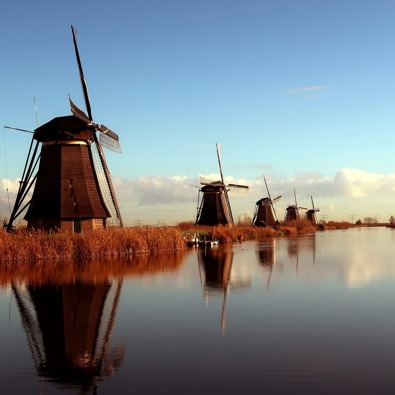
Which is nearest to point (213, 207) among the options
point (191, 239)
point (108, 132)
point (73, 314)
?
point (191, 239)

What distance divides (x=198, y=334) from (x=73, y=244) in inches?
617

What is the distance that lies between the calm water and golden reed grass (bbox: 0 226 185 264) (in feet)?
18.8

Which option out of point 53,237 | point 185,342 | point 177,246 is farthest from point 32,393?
point 177,246

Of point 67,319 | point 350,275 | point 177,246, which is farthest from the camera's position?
point 177,246

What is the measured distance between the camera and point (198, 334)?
28.7 ft

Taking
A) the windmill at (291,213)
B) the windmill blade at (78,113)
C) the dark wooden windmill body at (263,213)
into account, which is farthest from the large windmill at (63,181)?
the windmill at (291,213)

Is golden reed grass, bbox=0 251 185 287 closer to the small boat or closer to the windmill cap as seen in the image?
the windmill cap

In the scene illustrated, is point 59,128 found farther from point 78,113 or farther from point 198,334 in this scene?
point 198,334

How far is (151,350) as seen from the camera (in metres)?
7.72

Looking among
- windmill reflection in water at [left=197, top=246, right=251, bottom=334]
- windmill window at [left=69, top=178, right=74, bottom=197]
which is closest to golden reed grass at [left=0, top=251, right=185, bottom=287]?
windmill reflection in water at [left=197, top=246, right=251, bottom=334]

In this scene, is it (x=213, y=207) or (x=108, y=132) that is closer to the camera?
(x=108, y=132)

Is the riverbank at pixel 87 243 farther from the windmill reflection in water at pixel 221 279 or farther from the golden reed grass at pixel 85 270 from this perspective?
the windmill reflection in water at pixel 221 279

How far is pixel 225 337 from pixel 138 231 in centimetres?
1920

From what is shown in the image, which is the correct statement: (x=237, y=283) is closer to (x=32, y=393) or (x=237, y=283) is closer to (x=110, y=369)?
(x=110, y=369)
